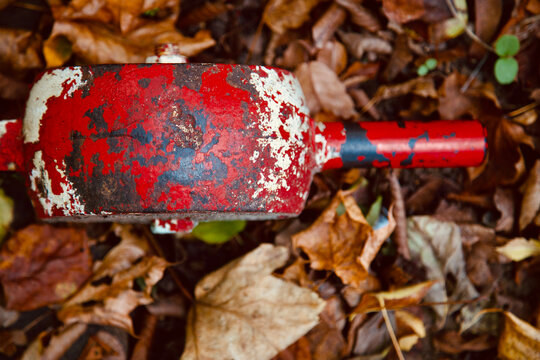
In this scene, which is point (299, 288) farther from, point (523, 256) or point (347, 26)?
point (347, 26)

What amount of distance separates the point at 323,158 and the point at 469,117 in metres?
0.56

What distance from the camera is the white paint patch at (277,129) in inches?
28.0

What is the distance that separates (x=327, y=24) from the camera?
3.67ft

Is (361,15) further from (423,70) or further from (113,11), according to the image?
(113,11)

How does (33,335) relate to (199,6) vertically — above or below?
below

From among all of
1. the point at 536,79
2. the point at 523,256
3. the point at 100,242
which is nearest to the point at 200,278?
the point at 100,242

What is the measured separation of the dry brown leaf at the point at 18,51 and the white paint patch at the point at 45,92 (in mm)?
390

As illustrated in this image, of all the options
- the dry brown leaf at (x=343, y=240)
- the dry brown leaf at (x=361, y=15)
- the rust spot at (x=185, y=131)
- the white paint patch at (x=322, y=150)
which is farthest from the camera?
the dry brown leaf at (x=361, y=15)

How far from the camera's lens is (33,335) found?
41.5 inches

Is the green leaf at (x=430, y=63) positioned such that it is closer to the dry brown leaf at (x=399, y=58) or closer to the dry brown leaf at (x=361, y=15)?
the dry brown leaf at (x=399, y=58)

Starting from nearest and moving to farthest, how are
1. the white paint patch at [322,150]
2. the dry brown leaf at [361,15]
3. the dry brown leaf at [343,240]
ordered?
the white paint patch at [322,150]
the dry brown leaf at [343,240]
the dry brown leaf at [361,15]

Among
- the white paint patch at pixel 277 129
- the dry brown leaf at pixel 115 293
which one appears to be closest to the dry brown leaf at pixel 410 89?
the white paint patch at pixel 277 129

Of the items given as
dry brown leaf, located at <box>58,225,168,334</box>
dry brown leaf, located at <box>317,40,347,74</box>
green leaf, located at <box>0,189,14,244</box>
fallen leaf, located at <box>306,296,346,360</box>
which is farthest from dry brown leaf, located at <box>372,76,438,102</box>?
green leaf, located at <box>0,189,14,244</box>

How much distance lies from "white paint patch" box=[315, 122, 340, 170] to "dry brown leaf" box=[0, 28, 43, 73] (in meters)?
0.78
